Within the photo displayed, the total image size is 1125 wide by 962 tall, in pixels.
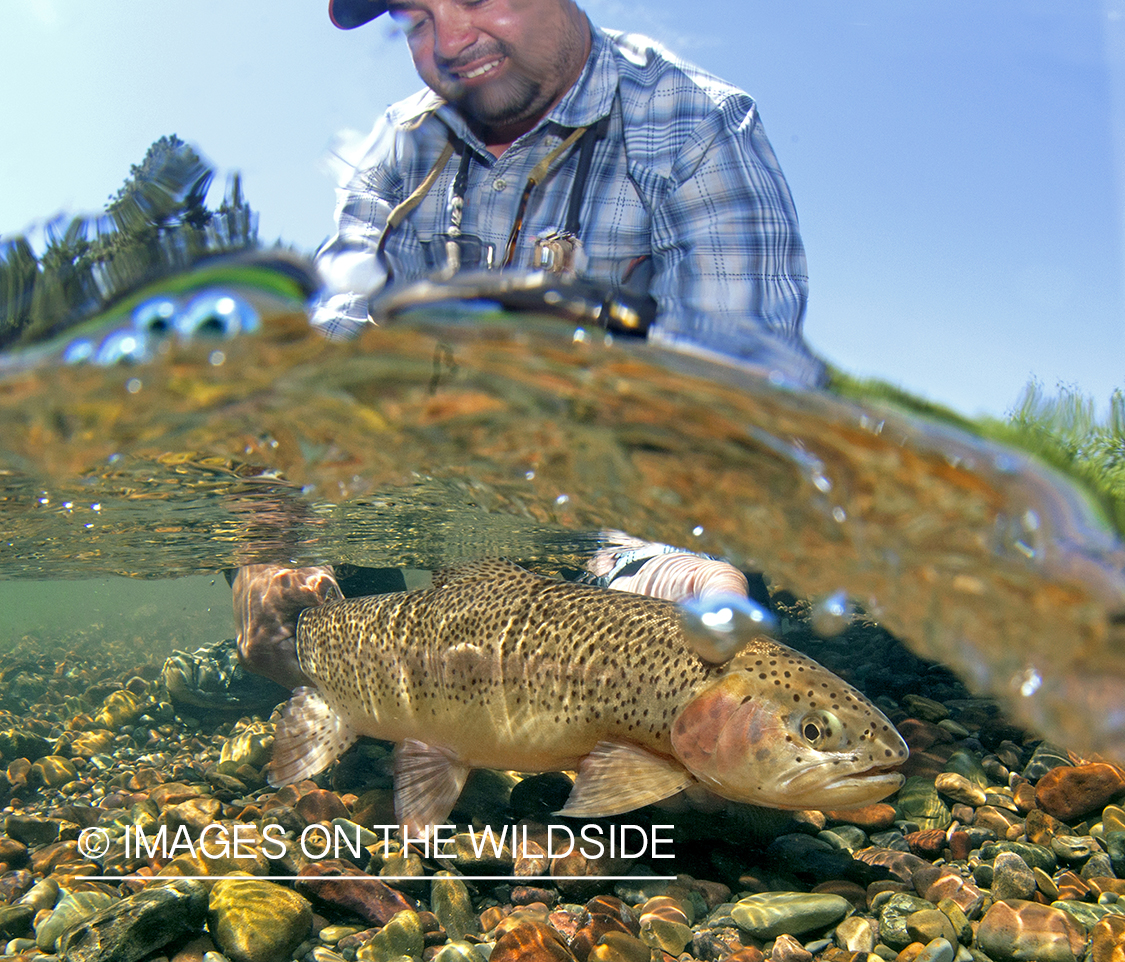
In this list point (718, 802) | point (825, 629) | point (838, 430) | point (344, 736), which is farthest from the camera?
point (344, 736)

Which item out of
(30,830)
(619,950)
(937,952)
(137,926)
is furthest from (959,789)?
(30,830)

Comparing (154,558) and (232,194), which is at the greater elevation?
(232,194)

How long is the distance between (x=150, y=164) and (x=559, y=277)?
166 cm

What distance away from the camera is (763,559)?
13.3 ft

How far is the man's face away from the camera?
3988 millimetres

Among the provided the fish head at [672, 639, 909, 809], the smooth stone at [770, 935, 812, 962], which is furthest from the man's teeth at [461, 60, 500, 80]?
the smooth stone at [770, 935, 812, 962]

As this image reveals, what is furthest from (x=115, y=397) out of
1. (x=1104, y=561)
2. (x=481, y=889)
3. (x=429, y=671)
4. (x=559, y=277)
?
(x=1104, y=561)

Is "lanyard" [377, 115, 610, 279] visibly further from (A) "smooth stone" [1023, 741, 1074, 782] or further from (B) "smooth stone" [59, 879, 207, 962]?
(A) "smooth stone" [1023, 741, 1074, 782]

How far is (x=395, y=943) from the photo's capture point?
3178 mm

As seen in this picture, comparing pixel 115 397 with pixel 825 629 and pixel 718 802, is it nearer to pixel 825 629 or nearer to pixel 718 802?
pixel 825 629

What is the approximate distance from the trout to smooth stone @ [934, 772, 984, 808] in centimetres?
126

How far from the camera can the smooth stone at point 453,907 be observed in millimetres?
3414

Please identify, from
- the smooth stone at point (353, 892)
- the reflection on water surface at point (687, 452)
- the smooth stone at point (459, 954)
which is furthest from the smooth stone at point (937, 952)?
the smooth stone at point (353, 892)

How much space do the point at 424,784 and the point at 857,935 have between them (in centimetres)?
250
